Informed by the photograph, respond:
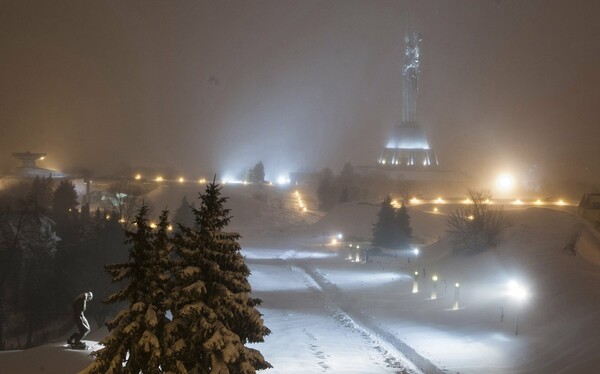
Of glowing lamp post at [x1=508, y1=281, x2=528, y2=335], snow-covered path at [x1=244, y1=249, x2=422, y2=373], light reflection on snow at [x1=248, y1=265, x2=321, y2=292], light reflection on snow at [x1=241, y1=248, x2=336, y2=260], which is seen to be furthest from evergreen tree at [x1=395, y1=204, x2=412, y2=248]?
glowing lamp post at [x1=508, y1=281, x2=528, y2=335]

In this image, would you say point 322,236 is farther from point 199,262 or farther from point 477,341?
point 199,262

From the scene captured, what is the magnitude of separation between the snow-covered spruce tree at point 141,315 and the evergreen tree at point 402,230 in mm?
30771

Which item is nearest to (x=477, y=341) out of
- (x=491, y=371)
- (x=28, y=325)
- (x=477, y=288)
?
(x=491, y=371)

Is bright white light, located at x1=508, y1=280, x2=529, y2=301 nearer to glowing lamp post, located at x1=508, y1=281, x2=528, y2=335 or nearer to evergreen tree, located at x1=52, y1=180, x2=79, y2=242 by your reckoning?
glowing lamp post, located at x1=508, y1=281, x2=528, y2=335

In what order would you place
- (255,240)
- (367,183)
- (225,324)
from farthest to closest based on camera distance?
1. (367,183)
2. (255,240)
3. (225,324)

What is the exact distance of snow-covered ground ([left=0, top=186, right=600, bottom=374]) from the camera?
47.4 feet

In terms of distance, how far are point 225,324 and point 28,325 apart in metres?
22.3

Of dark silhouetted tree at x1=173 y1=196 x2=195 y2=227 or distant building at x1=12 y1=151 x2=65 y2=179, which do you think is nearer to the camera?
dark silhouetted tree at x1=173 y1=196 x2=195 y2=227

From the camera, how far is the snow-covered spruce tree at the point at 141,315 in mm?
8664

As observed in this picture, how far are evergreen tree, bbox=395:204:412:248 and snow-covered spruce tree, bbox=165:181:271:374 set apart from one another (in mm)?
30253

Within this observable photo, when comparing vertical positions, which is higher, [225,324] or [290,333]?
[225,324]

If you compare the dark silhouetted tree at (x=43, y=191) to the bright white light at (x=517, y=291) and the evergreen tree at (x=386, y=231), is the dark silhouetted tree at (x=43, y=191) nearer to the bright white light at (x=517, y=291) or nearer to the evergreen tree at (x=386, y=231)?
the evergreen tree at (x=386, y=231)

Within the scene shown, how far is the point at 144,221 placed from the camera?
9.27 m

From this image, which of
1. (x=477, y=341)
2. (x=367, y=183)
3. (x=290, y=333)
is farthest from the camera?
(x=367, y=183)
